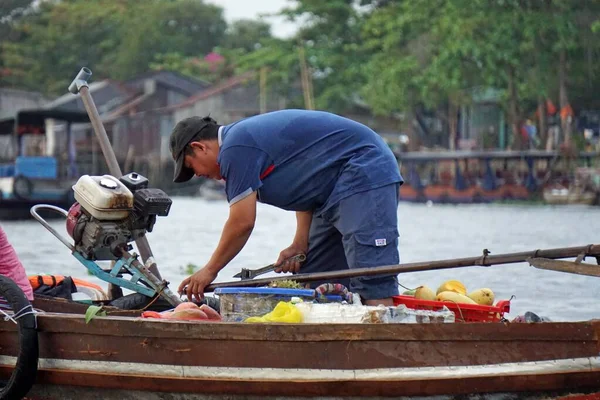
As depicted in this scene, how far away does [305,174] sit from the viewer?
19.6 ft

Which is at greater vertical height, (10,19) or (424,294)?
(10,19)

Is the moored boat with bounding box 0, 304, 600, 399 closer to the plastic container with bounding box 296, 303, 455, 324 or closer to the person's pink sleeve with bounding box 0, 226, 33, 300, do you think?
the plastic container with bounding box 296, 303, 455, 324

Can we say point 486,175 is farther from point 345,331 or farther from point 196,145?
point 345,331

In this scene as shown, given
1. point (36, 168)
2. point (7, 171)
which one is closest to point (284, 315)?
point (36, 168)

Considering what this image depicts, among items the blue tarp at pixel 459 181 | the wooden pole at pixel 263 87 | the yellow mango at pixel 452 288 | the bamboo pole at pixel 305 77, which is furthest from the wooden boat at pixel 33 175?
the wooden pole at pixel 263 87

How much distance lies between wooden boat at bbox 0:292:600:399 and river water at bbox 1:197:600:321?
4.99m

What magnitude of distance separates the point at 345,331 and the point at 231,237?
36.9 inches

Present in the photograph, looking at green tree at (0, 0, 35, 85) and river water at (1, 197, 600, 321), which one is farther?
green tree at (0, 0, 35, 85)

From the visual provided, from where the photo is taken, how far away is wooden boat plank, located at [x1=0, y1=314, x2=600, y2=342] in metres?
5.01

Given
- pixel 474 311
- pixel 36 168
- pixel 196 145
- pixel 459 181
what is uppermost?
pixel 196 145

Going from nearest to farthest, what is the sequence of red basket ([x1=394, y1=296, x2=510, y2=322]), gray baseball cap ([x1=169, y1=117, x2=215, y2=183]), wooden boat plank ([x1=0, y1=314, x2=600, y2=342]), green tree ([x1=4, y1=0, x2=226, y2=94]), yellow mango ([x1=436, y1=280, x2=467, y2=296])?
1. wooden boat plank ([x1=0, y1=314, x2=600, y2=342])
2. red basket ([x1=394, y1=296, x2=510, y2=322])
3. gray baseball cap ([x1=169, y1=117, x2=215, y2=183])
4. yellow mango ([x1=436, y1=280, x2=467, y2=296])
5. green tree ([x1=4, y1=0, x2=226, y2=94])

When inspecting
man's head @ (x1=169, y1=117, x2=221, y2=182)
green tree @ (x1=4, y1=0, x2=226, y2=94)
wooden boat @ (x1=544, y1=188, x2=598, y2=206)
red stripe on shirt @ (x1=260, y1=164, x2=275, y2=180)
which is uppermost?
green tree @ (x1=4, y1=0, x2=226, y2=94)

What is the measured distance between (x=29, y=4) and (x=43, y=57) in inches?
299

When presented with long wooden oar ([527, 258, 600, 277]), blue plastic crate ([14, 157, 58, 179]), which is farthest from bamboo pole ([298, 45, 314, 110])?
long wooden oar ([527, 258, 600, 277])
